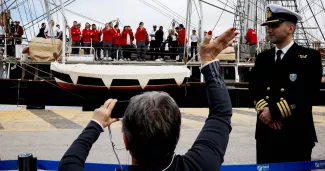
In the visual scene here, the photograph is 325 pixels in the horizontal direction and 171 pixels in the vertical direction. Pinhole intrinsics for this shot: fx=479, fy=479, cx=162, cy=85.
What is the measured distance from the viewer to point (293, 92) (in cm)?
339

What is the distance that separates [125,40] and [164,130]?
17.5 metres

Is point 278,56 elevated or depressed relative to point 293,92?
elevated

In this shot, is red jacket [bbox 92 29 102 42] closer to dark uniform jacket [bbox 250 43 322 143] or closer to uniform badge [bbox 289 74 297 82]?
dark uniform jacket [bbox 250 43 322 143]

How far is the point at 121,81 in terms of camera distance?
14570 mm

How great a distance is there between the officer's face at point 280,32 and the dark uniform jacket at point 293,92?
10 cm

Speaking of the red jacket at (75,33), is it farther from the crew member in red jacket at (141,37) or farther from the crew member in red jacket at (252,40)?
the crew member in red jacket at (252,40)

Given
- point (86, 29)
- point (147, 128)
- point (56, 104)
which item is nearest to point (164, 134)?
point (147, 128)

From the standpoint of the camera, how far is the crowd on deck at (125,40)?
18625 mm

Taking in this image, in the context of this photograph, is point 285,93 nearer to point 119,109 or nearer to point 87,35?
point 119,109

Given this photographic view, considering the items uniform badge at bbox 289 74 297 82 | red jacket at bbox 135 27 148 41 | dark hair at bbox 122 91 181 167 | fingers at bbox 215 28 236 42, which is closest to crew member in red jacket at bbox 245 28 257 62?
red jacket at bbox 135 27 148 41

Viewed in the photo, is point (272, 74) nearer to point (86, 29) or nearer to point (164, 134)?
point (164, 134)

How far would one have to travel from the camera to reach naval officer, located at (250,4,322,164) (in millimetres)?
3395

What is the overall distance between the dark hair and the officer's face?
1893 millimetres

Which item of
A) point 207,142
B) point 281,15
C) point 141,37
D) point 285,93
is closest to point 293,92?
point 285,93
